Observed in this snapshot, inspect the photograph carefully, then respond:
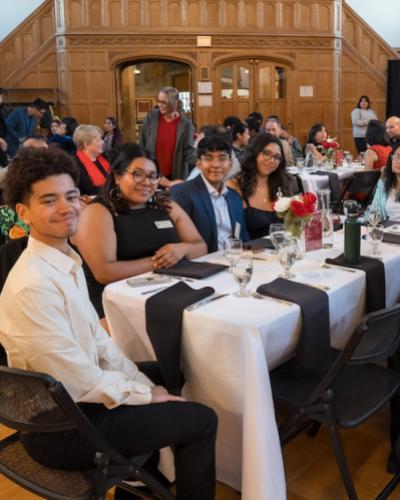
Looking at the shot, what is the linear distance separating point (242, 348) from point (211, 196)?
159 cm

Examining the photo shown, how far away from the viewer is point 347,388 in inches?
82.7

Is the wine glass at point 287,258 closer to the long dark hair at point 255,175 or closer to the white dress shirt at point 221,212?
the white dress shirt at point 221,212

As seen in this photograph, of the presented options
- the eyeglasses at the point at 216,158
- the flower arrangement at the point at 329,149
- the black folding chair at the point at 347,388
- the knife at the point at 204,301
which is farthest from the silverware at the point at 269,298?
the flower arrangement at the point at 329,149

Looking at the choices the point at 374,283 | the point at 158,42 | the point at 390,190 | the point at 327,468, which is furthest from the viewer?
the point at 158,42

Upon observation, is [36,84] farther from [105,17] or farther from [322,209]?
[322,209]

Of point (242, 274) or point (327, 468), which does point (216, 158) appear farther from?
point (327, 468)

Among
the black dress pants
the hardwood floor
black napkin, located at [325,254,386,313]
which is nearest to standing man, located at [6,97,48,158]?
the hardwood floor

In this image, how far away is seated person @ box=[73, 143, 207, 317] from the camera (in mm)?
2637

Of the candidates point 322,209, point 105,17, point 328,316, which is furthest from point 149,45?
point 328,316

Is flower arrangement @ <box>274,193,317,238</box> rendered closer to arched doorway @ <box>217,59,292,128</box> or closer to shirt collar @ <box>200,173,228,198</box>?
shirt collar @ <box>200,173,228,198</box>

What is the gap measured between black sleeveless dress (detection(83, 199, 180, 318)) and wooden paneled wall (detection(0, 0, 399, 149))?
9.55 m

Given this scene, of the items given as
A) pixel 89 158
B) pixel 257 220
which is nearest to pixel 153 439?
pixel 257 220

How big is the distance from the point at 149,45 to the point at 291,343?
10.6 m

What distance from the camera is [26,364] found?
1.56 metres
